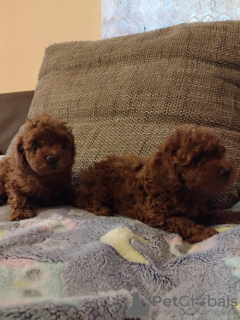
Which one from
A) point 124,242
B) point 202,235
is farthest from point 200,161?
point 124,242

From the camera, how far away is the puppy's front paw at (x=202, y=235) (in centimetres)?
120

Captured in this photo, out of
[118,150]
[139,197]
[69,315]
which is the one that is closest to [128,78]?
[118,150]

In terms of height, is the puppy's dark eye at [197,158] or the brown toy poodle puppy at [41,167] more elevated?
the puppy's dark eye at [197,158]

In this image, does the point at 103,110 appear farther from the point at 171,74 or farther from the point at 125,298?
the point at 125,298

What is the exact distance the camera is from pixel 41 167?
152 cm

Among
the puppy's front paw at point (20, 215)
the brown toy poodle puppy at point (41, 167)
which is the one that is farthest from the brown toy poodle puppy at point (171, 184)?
the puppy's front paw at point (20, 215)

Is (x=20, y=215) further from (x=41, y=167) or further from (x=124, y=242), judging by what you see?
(x=124, y=242)

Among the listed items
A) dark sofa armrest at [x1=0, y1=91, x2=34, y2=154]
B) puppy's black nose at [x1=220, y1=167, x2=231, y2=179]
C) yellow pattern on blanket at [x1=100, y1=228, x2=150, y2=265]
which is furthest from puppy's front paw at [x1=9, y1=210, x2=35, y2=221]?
dark sofa armrest at [x1=0, y1=91, x2=34, y2=154]

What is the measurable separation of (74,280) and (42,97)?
1.53 m

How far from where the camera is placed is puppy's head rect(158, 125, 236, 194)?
47.3 inches

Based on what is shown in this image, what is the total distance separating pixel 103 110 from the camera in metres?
1.85

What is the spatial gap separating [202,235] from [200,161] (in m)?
0.27

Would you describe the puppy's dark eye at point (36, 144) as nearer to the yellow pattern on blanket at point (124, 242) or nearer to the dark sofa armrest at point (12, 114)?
the yellow pattern on blanket at point (124, 242)

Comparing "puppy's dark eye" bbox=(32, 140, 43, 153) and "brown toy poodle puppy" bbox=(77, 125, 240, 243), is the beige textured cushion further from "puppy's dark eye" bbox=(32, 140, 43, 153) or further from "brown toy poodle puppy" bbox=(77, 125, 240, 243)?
"puppy's dark eye" bbox=(32, 140, 43, 153)
